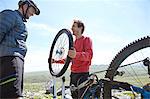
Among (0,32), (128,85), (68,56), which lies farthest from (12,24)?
(128,85)

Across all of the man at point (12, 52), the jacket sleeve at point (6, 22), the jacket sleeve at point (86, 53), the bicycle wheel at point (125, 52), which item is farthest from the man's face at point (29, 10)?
the bicycle wheel at point (125, 52)

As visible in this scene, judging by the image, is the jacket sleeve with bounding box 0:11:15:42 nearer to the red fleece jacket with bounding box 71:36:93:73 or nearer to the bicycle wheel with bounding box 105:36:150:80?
the red fleece jacket with bounding box 71:36:93:73

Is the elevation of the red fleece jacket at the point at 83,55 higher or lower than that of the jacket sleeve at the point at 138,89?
higher

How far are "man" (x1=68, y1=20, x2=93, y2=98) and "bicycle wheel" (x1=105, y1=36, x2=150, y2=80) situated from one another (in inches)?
27.6

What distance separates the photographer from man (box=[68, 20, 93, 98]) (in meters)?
5.82

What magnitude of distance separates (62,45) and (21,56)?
1173 millimetres

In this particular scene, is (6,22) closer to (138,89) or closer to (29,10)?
(29,10)

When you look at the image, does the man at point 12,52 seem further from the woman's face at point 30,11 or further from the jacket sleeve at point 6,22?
the woman's face at point 30,11

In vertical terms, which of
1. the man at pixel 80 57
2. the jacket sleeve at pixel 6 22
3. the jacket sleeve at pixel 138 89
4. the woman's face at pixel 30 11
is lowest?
the jacket sleeve at pixel 138 89

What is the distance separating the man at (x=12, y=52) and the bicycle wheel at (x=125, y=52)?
1.38 m

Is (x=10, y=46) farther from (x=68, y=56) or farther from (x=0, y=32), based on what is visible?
(x=68, y=56)

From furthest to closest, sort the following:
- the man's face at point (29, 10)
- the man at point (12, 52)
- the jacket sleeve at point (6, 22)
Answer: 1. the man's face at point (29, 10)
2. the jacket sleeve at point (6, 22)
3. the man at point (12, 52)

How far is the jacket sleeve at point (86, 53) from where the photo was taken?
18.9ft

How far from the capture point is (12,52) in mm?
4672
